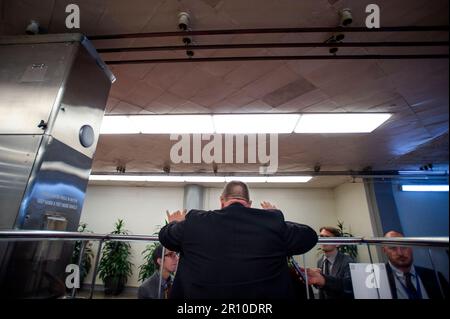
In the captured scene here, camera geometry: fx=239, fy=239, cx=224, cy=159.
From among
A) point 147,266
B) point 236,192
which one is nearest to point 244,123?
point 236,192

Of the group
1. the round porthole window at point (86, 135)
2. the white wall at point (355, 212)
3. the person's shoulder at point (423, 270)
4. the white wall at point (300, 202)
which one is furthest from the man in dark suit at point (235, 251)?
the white wall at point (300, 202)

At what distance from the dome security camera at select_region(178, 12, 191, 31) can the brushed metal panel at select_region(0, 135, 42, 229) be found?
4.97 feet

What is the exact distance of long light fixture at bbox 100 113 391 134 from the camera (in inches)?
152

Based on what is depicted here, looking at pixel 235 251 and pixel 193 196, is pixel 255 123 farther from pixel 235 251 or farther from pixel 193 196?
pixel 193 196

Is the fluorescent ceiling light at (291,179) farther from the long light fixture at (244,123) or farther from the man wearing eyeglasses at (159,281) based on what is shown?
the man wearing eyeglasses at (159,281)

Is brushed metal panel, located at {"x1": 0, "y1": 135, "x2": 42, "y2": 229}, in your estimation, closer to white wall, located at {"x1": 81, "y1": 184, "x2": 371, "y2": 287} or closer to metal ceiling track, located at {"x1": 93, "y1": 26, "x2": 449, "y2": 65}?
metal ceiling track, located at {"x1": 93, "y1": 26, "x2": 449, "y2": 65}

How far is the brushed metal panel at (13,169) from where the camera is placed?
4.90 ft

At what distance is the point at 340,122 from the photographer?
4.00 metres

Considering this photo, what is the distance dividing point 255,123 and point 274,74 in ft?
3.81

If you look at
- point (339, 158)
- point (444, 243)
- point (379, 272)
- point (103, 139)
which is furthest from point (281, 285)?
point (339, 158)

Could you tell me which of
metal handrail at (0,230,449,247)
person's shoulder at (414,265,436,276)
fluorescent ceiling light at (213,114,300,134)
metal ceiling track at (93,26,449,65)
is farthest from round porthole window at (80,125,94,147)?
person's shoulder at (414,265,436,276)

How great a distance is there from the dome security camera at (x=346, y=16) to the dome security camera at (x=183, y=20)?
1.41m

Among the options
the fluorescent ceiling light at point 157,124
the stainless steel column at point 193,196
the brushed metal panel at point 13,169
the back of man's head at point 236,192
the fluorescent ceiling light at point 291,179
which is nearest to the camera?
the brushed metal panel at point 13,169

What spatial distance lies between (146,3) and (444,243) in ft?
8.35
